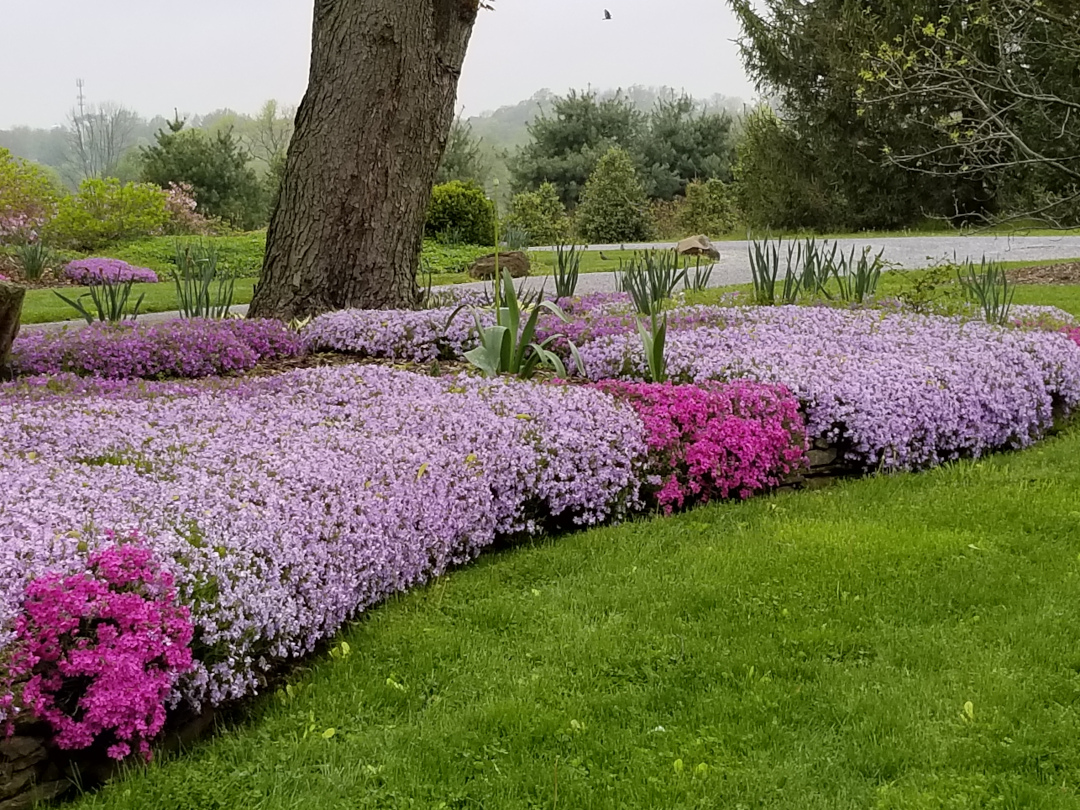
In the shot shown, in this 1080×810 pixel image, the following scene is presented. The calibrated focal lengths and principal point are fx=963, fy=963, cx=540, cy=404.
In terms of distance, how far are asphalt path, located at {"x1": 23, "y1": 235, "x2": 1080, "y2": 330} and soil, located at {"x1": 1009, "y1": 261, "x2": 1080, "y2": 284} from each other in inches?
34.0

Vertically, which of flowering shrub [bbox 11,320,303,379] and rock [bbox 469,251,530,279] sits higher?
rock [bbox 469,251,530,279]

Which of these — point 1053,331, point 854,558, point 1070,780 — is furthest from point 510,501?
point 1053,331

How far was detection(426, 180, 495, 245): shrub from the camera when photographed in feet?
60.3

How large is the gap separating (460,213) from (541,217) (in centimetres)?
464

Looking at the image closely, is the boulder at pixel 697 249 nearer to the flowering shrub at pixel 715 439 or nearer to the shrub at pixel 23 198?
the flowering shrub at pixel 715 439

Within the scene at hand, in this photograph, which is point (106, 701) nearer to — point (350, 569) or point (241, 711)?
point (241, 711)

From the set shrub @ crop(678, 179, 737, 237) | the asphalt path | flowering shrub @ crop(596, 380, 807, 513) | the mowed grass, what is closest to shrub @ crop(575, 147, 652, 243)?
shrub @ crop(678, 179, 737, 237)

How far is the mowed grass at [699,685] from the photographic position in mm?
2256

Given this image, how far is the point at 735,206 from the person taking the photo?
86.0 ft

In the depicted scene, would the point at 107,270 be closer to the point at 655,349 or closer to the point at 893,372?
the point at 655,349

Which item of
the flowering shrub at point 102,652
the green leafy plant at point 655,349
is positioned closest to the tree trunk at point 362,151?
the green leafy plant at point 655,349

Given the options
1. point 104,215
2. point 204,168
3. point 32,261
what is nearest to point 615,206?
point 104,215

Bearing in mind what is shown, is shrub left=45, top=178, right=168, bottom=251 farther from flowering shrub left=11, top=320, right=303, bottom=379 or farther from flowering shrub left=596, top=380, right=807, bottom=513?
flowering shrub left=596, top=380, right=807, bottom=513

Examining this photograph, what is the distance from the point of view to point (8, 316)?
5125 mm
